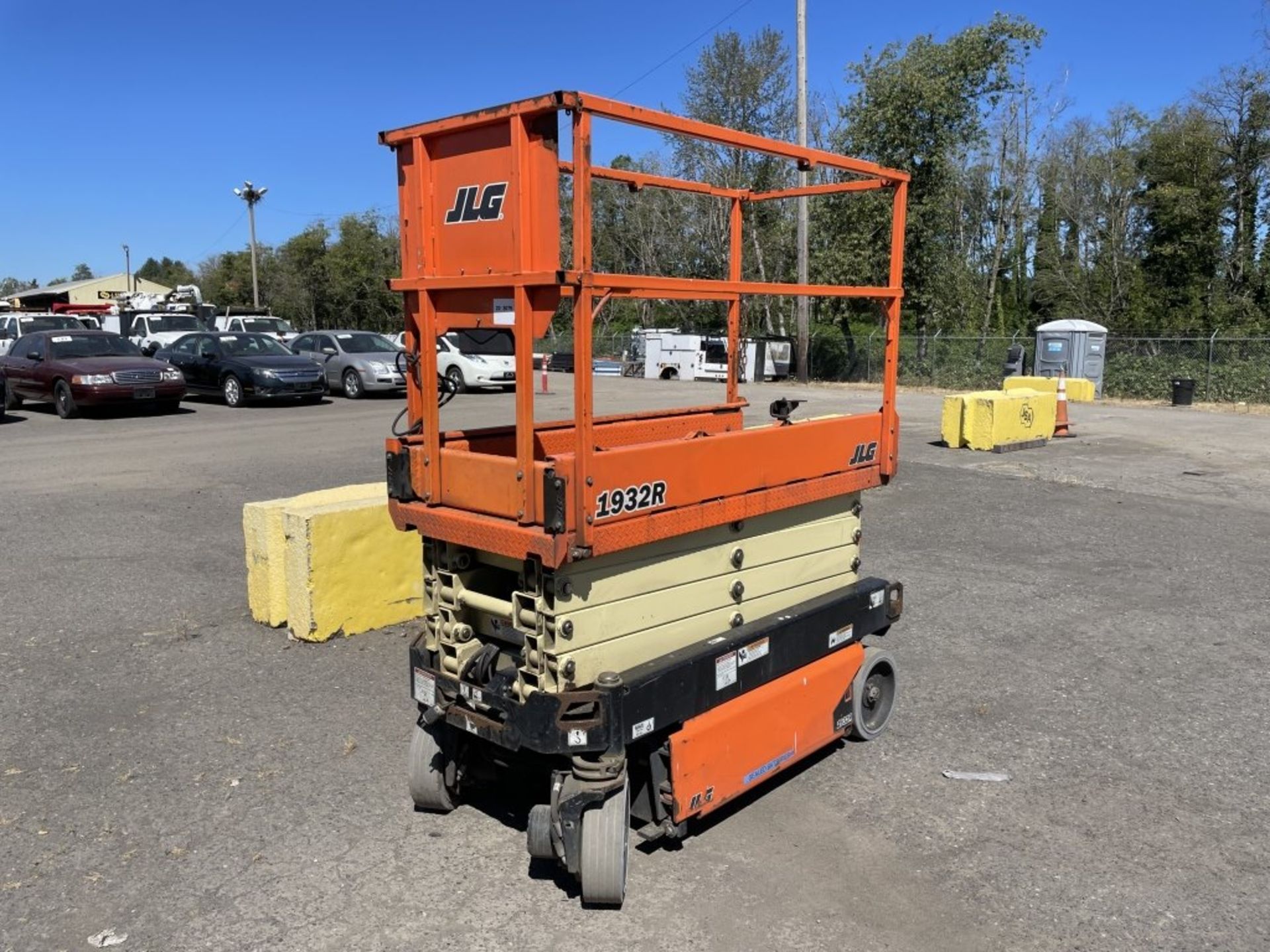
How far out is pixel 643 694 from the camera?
3.30 m

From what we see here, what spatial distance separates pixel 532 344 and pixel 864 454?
1.87 metres

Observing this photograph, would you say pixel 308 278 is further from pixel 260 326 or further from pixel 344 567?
pixel 344 567

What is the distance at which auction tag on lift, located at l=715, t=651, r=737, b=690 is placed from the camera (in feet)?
11.8

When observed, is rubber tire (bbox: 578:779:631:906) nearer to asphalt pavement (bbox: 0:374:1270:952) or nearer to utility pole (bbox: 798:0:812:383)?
asphalt pavement (bbox: 0:374:1270:952)

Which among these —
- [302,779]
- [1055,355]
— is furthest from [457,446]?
[1055,355]

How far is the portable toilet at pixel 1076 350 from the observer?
80.6 feet

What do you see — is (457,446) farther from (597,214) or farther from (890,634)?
(597,214)

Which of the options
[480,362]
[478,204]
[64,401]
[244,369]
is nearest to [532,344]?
[478,204]

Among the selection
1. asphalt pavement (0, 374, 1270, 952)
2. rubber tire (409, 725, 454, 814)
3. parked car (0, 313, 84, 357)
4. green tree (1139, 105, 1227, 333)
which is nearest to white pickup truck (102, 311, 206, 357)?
parked car (0, 313, 84, 357)

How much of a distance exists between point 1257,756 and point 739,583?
2.61 m

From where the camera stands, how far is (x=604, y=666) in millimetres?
3350

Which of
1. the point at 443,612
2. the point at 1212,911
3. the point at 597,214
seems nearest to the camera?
the point at 1212,911

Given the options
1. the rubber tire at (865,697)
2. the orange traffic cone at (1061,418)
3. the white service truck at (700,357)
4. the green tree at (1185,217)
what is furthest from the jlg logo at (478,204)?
the green tree at (1185,217)

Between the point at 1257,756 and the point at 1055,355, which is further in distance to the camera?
the point at 1055,355
